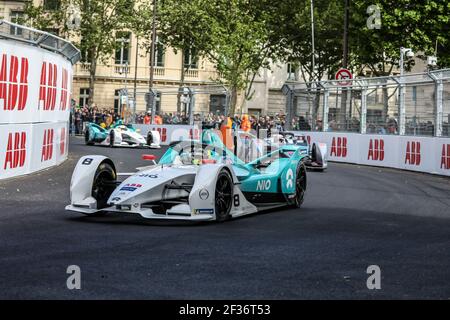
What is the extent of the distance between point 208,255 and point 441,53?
31.4 meters

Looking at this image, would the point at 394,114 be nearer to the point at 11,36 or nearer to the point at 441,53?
the point at 11,36

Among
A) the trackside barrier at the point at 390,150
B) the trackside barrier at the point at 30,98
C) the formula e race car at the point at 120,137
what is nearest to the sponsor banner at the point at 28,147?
the trackside barrier at the point at 30,98

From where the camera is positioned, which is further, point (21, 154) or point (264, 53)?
point (264, 53)

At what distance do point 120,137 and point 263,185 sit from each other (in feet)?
64.8

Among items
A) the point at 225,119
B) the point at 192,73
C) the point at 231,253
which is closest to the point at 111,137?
the point at 225,119

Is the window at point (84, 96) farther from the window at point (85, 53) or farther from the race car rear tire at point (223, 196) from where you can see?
the race car rear tire at point (223, 196)

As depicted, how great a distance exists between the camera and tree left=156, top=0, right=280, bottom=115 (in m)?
49.9

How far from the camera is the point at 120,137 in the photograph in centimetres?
3089

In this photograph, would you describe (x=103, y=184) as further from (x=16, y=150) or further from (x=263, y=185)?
(x=16, y=150)

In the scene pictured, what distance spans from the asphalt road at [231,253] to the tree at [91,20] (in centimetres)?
4559

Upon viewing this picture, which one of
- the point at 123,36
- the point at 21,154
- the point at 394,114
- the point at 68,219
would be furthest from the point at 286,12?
the point at 68,219

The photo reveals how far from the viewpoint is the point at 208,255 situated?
296 inches

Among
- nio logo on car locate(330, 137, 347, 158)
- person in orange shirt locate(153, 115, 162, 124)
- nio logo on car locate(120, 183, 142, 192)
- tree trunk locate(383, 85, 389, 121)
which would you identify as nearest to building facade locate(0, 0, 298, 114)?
person in orange shirt locate(153, 115, 162, 124)
